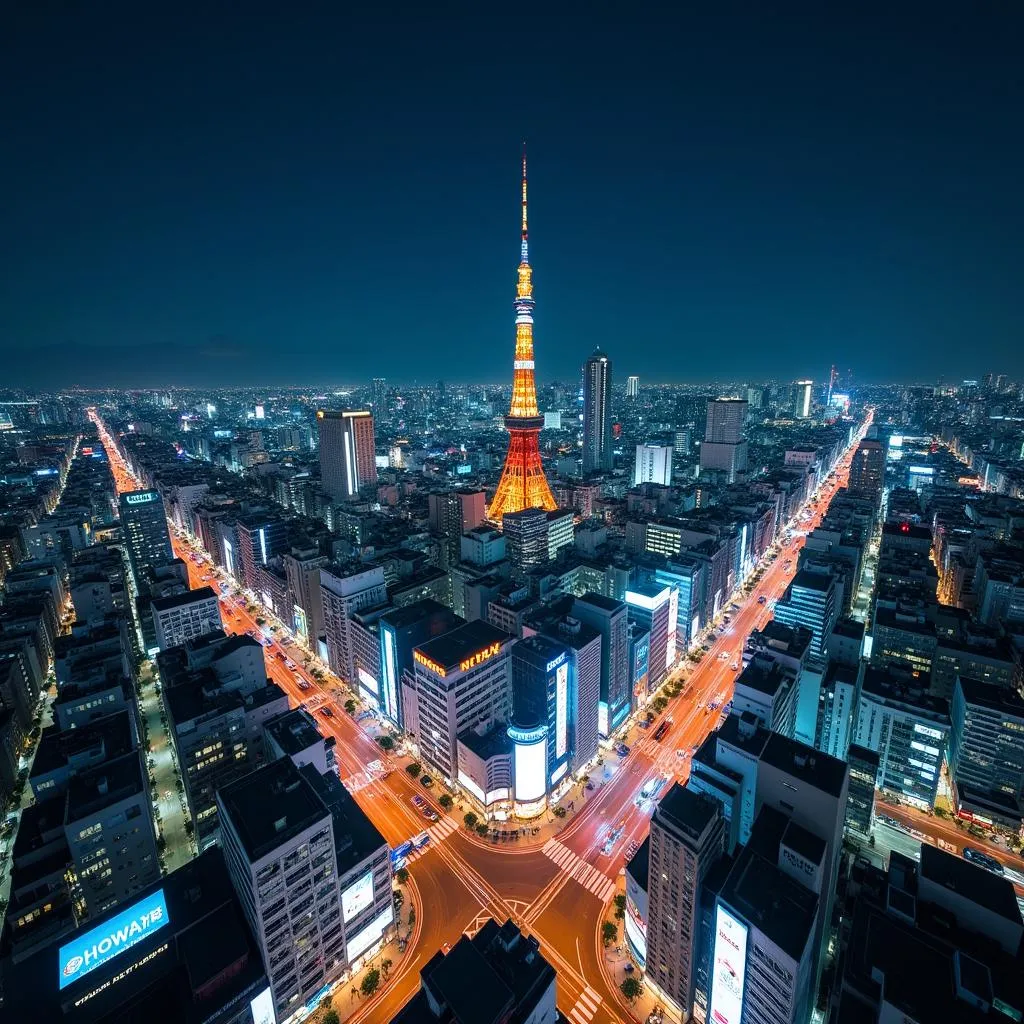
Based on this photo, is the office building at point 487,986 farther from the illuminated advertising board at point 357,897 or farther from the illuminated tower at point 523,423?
the illuminated tower at point 523,423

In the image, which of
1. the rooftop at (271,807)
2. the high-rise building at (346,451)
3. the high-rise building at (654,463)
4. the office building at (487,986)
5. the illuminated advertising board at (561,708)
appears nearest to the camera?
the office building at (487,986)

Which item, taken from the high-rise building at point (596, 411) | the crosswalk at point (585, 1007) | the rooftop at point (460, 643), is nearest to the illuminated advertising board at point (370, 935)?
the crosswalk at point (585, 1007)

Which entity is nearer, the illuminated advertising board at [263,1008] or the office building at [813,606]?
the illuminated advertising board at [263,1008]

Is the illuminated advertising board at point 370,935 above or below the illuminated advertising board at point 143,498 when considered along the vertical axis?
below

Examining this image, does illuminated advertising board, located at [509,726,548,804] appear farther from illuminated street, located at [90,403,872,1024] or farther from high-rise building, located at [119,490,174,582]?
high-rise building, located at [119,490,174,582]

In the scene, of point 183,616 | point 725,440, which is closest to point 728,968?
point 183,616

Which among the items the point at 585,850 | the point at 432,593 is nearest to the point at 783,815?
the point at 585,850

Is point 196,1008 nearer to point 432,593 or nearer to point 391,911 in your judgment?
point 391,911

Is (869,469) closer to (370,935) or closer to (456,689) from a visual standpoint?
(456,689)
